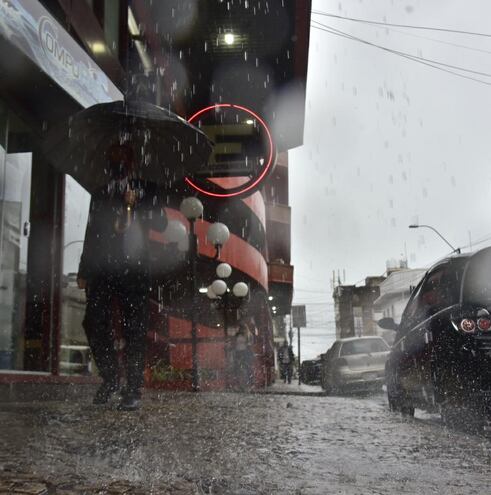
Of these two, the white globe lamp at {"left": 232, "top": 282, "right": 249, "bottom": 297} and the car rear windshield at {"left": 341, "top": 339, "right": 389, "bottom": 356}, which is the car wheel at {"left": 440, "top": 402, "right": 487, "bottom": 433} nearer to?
the car rear windshield at {"left": 341, "top": 339, "right": 389, "bottom": 356}

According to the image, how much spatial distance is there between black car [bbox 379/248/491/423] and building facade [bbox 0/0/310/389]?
3774 mm

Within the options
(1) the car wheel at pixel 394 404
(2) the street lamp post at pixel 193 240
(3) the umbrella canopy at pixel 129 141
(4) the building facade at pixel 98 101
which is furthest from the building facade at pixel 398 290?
(3) the umbrella canopy at pixel 129 141

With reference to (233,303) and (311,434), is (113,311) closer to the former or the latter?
(311,434)

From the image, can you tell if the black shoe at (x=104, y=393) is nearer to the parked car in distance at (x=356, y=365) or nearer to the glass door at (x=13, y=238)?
the glass door at (x=13, y=238)

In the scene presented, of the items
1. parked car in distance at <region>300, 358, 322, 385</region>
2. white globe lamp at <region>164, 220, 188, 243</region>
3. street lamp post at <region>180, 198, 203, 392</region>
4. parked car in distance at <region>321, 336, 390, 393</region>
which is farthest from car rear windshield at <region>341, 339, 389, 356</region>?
parked car in distance at <region>300, 358, 322, 385</region>

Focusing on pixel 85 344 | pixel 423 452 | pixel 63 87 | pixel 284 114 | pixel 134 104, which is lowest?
pixel 423 452

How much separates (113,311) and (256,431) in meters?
1.53

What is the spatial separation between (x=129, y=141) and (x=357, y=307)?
8528 cm

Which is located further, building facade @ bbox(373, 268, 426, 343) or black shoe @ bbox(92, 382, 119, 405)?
building facade @ bbox(373, 268, 426, 343)

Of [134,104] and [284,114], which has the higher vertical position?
[284,114]

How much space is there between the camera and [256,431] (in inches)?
149

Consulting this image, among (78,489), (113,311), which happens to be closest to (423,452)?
→ (78,489)

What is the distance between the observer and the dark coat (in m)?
4.61

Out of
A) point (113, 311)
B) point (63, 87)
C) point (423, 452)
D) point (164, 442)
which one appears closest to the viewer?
point (164, 442)
